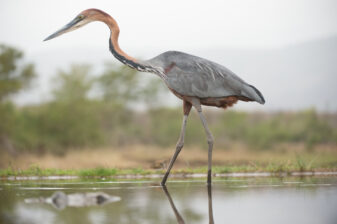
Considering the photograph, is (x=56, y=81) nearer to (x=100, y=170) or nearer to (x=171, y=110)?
(x=171, y=110)

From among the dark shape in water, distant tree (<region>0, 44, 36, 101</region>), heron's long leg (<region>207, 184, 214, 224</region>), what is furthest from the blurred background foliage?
the dark shape in water

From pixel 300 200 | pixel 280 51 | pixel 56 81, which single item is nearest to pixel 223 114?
pixel 56 81

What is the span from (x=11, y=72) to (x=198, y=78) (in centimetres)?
3025

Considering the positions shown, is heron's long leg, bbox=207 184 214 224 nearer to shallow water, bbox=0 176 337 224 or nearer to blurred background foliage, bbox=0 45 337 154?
shallow water, bbox=0 176 337 224

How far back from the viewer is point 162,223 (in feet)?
17.9

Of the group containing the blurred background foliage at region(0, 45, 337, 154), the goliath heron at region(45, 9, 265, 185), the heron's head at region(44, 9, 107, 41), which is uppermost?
the heron's head at region(44, 9, 107, 41)

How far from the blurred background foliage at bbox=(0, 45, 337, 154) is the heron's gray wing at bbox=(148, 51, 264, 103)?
26.6m

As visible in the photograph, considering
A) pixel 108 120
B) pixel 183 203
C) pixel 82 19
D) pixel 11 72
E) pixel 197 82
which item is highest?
pixel 82 19

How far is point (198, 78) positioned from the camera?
938cm

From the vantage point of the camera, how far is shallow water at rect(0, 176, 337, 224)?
580 centimetres

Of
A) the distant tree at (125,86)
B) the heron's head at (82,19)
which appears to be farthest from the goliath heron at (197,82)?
the distant tree at (125,86)

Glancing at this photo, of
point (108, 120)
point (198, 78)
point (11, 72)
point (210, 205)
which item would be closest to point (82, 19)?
point (198, 78)

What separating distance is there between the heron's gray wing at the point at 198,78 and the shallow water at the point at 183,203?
1581 mm

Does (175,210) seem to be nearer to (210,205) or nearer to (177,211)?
(177,211)
